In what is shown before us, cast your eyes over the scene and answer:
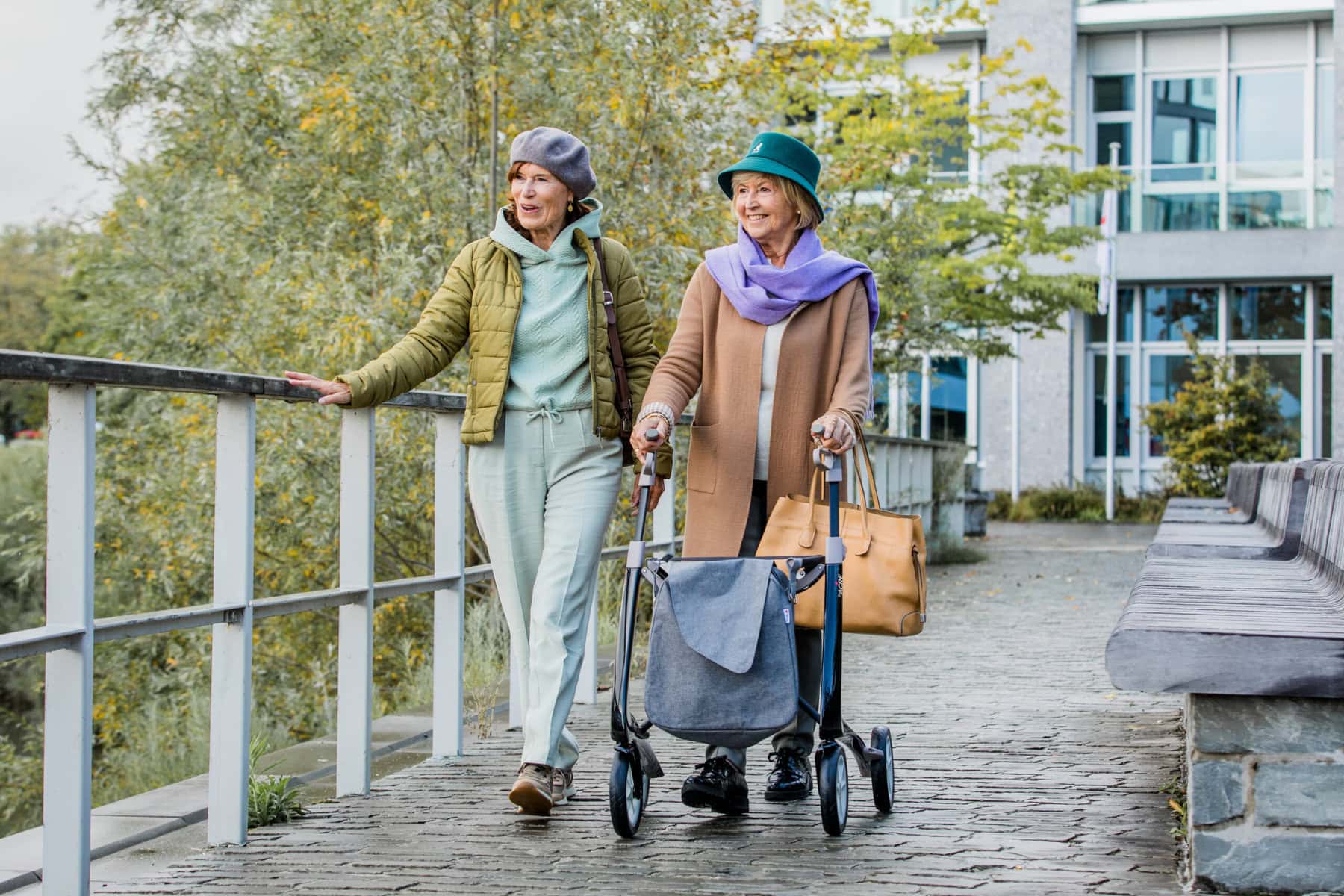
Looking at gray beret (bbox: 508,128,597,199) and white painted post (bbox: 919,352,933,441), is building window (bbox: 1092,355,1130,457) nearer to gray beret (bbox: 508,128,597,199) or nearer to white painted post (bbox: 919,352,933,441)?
white painted post (bbox: 919,352,933,441)

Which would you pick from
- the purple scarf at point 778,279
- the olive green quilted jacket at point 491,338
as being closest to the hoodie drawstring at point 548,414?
the olive green quilted jacket at point 491,338

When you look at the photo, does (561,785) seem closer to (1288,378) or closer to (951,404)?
(951,404)

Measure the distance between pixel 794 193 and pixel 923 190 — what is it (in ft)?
52.7

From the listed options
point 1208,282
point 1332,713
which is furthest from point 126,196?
point 1208,282

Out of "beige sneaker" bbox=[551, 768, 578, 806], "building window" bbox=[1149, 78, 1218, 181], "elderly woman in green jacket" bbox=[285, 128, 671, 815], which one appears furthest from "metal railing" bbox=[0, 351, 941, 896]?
"building window" bbox=[1149, 78, 1218, 181]

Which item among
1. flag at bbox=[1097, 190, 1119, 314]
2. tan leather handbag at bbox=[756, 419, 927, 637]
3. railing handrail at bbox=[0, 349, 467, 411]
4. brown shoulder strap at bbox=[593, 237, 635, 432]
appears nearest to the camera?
railing handrail at bbox=[0, 349, 467, 411]

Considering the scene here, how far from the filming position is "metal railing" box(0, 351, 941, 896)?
12.1 feet

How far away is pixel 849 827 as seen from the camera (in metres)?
4.55

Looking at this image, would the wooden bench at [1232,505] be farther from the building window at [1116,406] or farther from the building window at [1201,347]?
the building window at [1116,406]

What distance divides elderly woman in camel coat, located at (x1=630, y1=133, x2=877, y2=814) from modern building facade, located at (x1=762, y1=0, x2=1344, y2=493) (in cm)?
2513

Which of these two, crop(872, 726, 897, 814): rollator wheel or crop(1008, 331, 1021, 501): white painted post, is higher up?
crop(1008, 331, 1021, 501): white painted post

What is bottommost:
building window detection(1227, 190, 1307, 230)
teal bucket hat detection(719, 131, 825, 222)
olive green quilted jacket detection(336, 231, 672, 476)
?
olive green quilted jacket detection(336, 231, 672, 476)

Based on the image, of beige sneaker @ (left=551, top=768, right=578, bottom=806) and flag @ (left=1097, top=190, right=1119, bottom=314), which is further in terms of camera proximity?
flag @ (left=1097, top=190, right=1119, bottom=314)

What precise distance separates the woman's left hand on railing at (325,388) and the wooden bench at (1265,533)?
11.2ft
